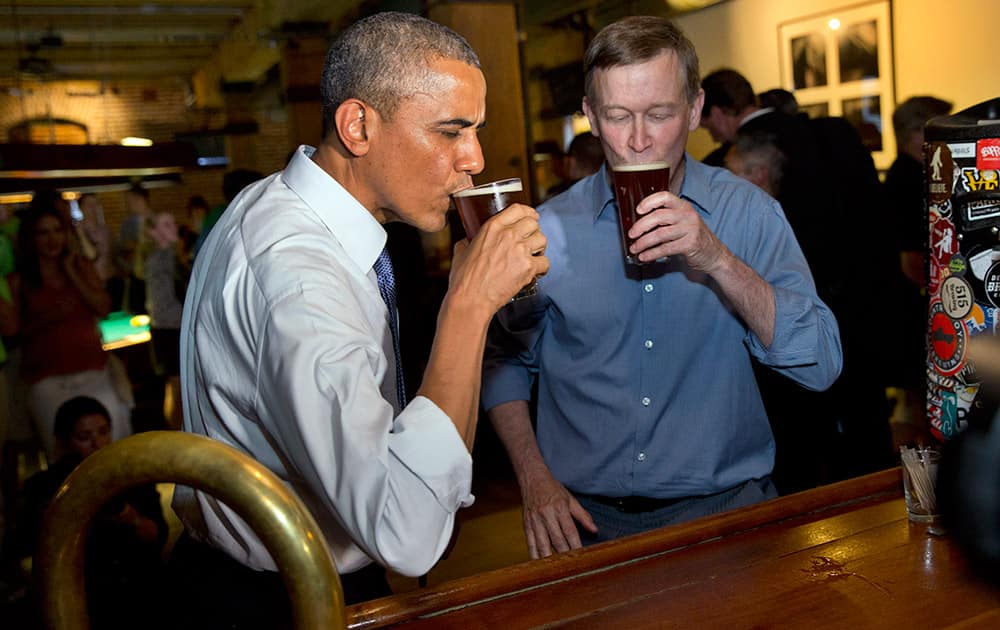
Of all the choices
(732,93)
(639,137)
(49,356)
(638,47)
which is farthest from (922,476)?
(49,356)

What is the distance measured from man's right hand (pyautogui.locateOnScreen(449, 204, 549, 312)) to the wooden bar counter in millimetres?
388

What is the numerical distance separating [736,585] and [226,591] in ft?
2.43

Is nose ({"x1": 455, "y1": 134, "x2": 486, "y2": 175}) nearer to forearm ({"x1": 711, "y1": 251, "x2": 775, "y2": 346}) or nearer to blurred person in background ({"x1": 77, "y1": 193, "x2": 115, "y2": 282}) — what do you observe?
forearm ({"x1": 711, "y1": 251, "x2": 775, "y2": 346})

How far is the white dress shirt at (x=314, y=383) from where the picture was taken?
1093mm

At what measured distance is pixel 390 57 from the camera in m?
1.43

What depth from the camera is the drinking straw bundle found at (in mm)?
1366

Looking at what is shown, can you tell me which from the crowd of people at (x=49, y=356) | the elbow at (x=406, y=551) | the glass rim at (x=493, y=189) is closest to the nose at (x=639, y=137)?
the glass rim at (x=493, y=189)

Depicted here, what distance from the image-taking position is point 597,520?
190cm

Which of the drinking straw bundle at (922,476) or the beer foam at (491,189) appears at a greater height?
the beer foam at (491,189)

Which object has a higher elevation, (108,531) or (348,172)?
(348,172)

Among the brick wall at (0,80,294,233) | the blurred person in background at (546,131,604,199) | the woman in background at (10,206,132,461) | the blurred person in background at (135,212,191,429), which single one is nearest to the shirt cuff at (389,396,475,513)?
the woman in background at (10,206,132,461)

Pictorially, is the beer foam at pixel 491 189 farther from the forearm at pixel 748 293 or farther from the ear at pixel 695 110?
→ the ear at pixel 695 110

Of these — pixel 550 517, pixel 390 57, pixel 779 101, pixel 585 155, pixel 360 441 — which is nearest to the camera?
pixel 360 441

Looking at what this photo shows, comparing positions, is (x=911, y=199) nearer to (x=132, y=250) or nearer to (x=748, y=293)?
(x=748, y=293)
